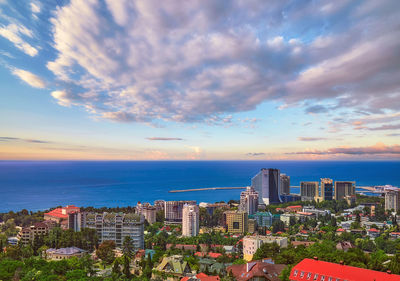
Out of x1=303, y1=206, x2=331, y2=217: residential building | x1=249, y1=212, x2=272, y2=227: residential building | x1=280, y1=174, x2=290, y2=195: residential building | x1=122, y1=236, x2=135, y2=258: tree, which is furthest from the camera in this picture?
x1=280, y1=174, x2=290, y2=195: residential building

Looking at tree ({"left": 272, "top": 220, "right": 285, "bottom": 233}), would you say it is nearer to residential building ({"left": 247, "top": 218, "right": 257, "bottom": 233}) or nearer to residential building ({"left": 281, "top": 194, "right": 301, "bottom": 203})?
residential building ({"left": 247, "top": 218, "right": 257, "bottom": 233})

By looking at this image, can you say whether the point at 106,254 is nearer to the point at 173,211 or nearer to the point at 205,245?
the point at 205,245

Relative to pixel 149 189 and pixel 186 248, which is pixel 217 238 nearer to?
pixel 186 248

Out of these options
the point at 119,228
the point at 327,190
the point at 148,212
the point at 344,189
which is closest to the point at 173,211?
the point at 148,212

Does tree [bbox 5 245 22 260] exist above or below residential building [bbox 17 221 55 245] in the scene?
above

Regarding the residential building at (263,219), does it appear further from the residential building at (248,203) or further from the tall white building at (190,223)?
the tall white building at (190,223)

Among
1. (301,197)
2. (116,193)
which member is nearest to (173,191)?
(116,193)

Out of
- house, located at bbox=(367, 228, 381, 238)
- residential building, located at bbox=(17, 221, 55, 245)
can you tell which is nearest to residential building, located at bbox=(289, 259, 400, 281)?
residential building, located at bbox=(17, 221, 55, 245)
